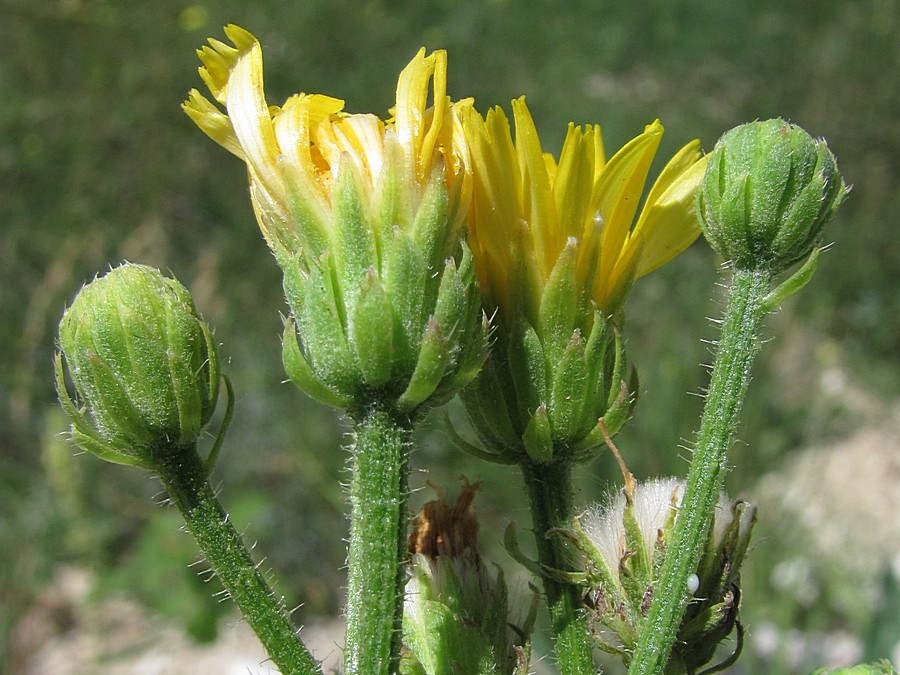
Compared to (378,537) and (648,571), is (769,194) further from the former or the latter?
(378,537)

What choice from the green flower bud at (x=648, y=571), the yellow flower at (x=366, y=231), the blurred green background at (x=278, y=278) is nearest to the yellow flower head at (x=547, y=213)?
the yellow flower at (x=366, y=231)

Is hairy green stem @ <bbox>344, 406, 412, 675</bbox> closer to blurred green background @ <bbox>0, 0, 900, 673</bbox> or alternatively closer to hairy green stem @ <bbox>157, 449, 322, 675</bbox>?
hairy green stem @ <bbox>157, 449, 322, 675</bbox>

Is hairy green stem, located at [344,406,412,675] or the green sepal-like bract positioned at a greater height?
the green sepal-like bract

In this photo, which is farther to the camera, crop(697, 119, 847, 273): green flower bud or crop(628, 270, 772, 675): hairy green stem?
crop(697, 119, 847, 273): green flower bud

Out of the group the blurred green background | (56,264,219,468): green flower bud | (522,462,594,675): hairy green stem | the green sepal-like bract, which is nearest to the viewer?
the green sepal-like bract

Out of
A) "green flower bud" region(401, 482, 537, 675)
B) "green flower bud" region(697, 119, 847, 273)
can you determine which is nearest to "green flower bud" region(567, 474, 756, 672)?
"green flower bud" region(401, 482, 537, 675)

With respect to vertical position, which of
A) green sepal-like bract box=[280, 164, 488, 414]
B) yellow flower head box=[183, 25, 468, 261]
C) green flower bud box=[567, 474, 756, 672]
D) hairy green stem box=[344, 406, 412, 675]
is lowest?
green flower bud box=[567, 474, 756, 672]

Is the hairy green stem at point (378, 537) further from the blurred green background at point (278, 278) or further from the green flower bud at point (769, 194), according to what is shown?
the blurred green background at point (278, 278)
